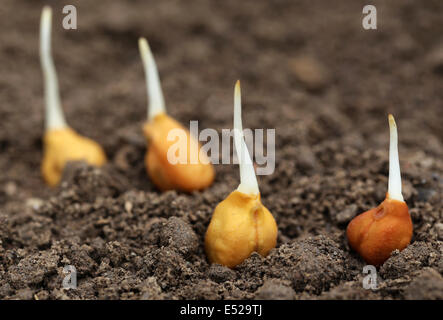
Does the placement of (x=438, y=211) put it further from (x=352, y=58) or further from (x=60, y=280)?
(x=352, y=58)

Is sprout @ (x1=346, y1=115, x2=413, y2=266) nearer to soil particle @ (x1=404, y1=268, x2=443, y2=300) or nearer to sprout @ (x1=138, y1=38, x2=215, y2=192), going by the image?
soil particle @ (x1=404, y1=268, x2=443, y2=300)

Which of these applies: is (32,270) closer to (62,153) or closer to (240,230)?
(240,230)

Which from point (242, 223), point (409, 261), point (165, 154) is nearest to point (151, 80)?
point (165, 154)

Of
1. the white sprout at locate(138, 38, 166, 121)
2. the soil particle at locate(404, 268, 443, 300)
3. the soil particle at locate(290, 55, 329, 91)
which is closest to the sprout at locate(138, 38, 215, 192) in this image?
the white sprout at locate(138, 38, 166, 121)

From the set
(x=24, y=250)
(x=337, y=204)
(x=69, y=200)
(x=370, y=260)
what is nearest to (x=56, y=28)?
(x=69, y=200)

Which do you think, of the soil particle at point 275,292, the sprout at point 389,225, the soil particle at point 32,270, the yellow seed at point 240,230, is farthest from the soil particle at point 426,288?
the soil particle at point 32,270

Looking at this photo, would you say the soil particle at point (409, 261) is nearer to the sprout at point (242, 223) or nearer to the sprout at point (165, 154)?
the sprout at point (242, 223)
